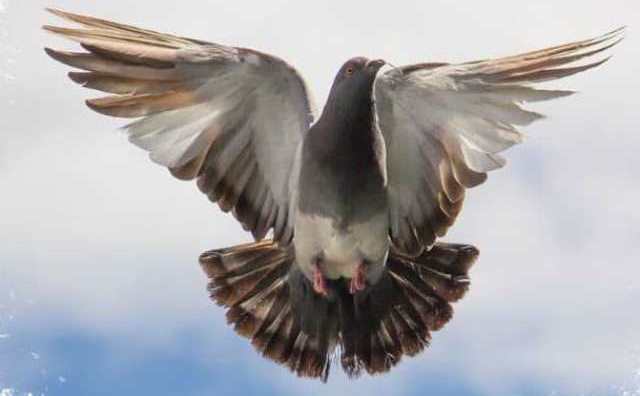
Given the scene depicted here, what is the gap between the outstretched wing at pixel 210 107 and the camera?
1142 cm

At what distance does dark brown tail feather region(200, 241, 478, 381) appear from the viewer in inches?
498

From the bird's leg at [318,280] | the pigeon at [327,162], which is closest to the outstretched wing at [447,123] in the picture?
the pigeon at [327,162]

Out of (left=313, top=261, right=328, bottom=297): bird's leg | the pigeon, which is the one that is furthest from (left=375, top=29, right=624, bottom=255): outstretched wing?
(left=313, top=261, right=328, bottom=297): bird's leg

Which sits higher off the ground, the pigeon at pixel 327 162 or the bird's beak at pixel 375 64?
the bird's beak at pixel 375 64

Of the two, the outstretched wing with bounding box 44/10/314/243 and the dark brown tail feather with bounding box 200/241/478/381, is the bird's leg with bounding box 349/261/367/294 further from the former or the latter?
the outstretched wing with bounding box 44/10/314/243

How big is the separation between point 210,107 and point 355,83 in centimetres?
159

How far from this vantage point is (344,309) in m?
12.7

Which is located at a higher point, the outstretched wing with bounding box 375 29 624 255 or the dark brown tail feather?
the outstretched wing with bounding box 375 29 624 255

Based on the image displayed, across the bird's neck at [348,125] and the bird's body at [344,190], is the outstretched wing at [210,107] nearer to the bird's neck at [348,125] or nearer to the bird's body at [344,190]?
the bird's body at [344,190]

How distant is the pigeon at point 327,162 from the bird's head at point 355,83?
1 centimetres

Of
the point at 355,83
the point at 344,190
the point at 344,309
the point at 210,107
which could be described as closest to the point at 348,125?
the point at 355,83

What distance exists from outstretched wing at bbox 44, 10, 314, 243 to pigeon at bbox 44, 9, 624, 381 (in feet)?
0.04

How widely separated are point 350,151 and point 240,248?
6.50 ft

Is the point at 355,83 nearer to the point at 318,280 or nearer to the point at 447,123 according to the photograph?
the point at 447,123
